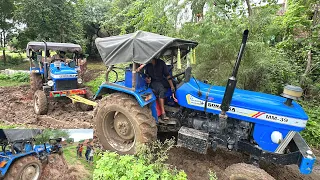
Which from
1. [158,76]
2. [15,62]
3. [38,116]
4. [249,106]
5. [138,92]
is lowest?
[38,116]

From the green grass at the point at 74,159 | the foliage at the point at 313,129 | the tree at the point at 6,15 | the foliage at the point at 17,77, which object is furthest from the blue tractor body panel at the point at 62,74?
the tree at the point at 6,15

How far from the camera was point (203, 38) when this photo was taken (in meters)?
5.84

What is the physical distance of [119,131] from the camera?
3.88 meters

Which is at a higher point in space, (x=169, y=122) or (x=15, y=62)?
(x=15, y=62)

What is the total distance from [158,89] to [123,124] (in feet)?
2.93

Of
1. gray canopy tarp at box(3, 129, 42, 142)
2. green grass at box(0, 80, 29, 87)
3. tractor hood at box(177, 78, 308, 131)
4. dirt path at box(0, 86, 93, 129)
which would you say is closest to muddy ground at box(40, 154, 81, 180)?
gray canopy tarp at box(3, 129, 42, 142)

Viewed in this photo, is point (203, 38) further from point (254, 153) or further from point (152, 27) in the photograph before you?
point (254, 153)

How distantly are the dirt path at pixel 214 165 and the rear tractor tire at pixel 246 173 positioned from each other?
0.45 meters

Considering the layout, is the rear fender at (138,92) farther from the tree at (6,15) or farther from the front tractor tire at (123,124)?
the tree at (6,15)

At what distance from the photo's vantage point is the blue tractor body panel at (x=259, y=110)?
118 inches

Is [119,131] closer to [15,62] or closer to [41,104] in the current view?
[41,104]

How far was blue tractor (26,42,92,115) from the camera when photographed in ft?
20.9

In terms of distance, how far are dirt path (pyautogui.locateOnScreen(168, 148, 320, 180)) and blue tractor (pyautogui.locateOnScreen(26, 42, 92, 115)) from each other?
3.93 metres

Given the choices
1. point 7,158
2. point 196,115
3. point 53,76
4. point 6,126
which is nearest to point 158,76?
point 196,115
